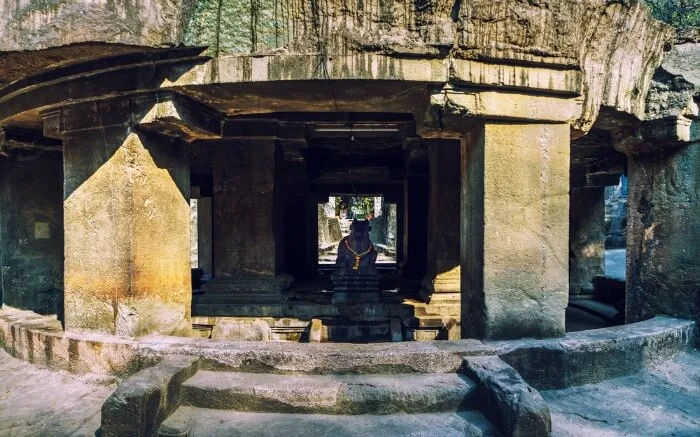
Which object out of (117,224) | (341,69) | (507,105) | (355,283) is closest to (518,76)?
(507,105)

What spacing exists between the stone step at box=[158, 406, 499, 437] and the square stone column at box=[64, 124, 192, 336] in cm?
96

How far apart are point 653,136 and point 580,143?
1.94m

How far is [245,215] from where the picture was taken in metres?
5.68

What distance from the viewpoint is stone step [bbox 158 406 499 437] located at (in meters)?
2.21

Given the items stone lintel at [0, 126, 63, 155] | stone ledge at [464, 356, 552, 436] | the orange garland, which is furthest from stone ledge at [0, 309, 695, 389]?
the orange garland

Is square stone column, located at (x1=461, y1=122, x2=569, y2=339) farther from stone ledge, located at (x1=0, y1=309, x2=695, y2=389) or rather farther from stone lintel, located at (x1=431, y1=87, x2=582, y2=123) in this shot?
stone ledge, located at (x1=0, y1=309, x2=695, y2=389)

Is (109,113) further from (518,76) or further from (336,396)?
(518,76)

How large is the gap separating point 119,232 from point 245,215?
2.76 m

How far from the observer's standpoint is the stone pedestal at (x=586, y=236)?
7.62 metres

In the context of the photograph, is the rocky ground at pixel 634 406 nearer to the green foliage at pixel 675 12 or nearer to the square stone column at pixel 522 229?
the square stone column at pixel 522 229

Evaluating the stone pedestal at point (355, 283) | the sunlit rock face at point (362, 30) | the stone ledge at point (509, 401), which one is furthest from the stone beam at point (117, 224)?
the stone pedestal at point (355, 283)

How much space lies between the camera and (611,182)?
7.06m

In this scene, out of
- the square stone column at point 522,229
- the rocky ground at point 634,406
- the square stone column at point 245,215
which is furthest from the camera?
the square stone column at point 245,215

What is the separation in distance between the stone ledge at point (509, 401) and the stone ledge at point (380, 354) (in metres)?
0.26
